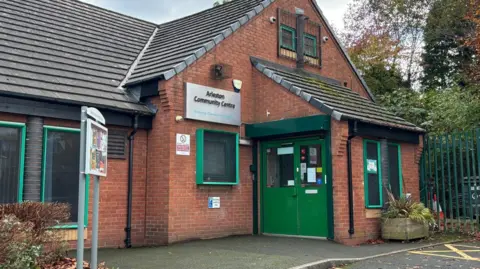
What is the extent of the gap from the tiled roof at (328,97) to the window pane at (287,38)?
0.78 metres

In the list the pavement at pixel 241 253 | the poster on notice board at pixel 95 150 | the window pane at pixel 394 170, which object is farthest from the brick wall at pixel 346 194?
the poster on notice board at pixel 95 150

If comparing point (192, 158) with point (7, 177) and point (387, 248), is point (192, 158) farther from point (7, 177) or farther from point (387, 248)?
point (387, 248)

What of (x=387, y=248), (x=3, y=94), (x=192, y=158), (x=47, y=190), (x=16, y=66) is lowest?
(x=387, y=248)

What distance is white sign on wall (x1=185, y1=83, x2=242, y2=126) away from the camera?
11.2 meters

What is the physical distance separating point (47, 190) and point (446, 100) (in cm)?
1543

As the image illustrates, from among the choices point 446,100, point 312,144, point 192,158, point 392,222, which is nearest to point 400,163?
point 392,222

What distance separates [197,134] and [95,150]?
19.0ft

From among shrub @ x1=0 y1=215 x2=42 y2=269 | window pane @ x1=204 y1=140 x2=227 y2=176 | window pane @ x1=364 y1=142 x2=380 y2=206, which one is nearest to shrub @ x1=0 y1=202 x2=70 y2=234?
shrub @ x1=0 y1=215 x2=42 y2=269

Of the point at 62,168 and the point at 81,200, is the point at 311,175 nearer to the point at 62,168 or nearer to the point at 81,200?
the point at 62,168

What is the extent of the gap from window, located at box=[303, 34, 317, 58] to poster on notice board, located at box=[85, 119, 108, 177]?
1038 cm

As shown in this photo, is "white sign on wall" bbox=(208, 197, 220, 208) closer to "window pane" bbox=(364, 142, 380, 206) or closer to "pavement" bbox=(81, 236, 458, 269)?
"pavement" bbox=(81, 236, 458, 269)

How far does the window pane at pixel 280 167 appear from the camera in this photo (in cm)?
1220

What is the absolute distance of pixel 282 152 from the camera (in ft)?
40.7

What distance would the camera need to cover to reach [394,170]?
13.1 metres
